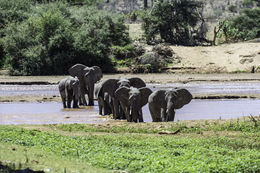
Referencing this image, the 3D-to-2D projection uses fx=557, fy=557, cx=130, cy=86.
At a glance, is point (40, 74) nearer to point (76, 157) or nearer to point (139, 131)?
point (139, 131)

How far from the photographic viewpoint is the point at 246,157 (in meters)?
11.5

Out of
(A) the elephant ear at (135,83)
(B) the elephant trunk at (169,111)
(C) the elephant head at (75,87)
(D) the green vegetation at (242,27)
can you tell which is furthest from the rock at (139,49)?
(B) the elephant trunk at (169,111)

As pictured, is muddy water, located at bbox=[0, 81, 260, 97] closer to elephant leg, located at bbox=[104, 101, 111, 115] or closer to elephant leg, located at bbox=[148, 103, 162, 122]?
elephant leg, located at bbox=[104, 101, 111, 115]

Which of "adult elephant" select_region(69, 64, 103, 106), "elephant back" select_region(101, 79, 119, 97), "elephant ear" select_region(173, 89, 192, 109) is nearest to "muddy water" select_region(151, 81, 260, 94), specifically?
"adult elephant" select_region(69, 64, 103, 106)

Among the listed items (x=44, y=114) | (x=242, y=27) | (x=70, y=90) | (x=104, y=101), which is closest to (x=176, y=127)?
(x=104, y=101)

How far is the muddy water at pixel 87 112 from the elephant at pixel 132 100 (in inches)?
60.6

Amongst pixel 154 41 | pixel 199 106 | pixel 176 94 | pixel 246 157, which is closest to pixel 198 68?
pixel 154 41

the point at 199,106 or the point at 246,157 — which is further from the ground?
the point at 246,157

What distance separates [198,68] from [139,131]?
3046 centimetres

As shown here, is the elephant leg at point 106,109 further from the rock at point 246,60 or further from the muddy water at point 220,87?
the rock at point 246,60

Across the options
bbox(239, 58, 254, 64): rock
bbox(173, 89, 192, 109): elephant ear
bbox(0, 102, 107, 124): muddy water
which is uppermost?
bbox(173, 89, 192, 109): elephant ear

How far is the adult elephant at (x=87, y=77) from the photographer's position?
27984mm

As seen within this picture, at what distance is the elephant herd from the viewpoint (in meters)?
19.8

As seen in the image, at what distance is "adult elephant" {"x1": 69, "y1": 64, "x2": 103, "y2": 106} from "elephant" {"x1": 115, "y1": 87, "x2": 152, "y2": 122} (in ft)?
24.1
